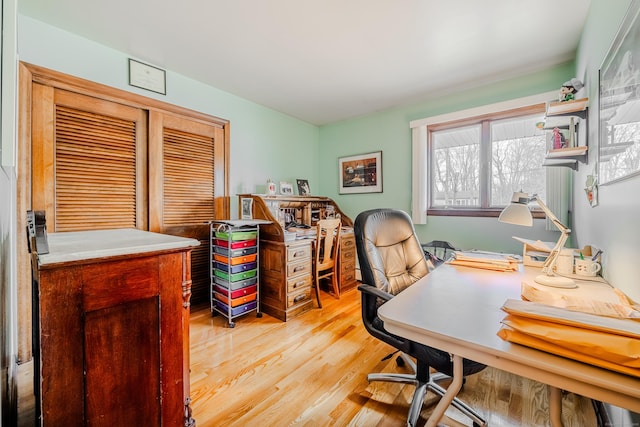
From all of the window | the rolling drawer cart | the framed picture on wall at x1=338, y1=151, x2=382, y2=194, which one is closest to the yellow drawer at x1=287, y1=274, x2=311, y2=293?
the rolling drawer cart

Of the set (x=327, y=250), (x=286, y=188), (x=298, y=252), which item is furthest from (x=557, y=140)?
(x=286, y=188)

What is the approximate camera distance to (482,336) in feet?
2.59

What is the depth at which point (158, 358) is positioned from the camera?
97cm

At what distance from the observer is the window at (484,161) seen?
2732 mm

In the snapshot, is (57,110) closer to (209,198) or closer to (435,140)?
(209,198)

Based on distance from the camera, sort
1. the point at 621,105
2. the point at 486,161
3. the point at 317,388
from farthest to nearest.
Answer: the point at 486,161 → the point at 317,388 → the point at 621,105

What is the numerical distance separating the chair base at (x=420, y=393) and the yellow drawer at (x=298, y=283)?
3.84 ft

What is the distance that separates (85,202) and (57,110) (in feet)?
2.39

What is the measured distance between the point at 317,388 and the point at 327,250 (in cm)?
153

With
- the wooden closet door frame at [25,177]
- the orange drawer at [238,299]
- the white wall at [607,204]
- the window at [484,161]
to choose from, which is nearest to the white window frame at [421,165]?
the window at [484,161]

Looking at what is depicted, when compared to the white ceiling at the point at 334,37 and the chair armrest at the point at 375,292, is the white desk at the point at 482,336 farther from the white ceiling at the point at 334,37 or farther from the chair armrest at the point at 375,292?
the white ceiling at the point at 334,37

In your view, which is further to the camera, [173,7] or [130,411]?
[173,7]

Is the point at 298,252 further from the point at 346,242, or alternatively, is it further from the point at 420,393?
the point at 420,393

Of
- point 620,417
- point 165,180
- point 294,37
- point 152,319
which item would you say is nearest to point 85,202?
point 165,180
